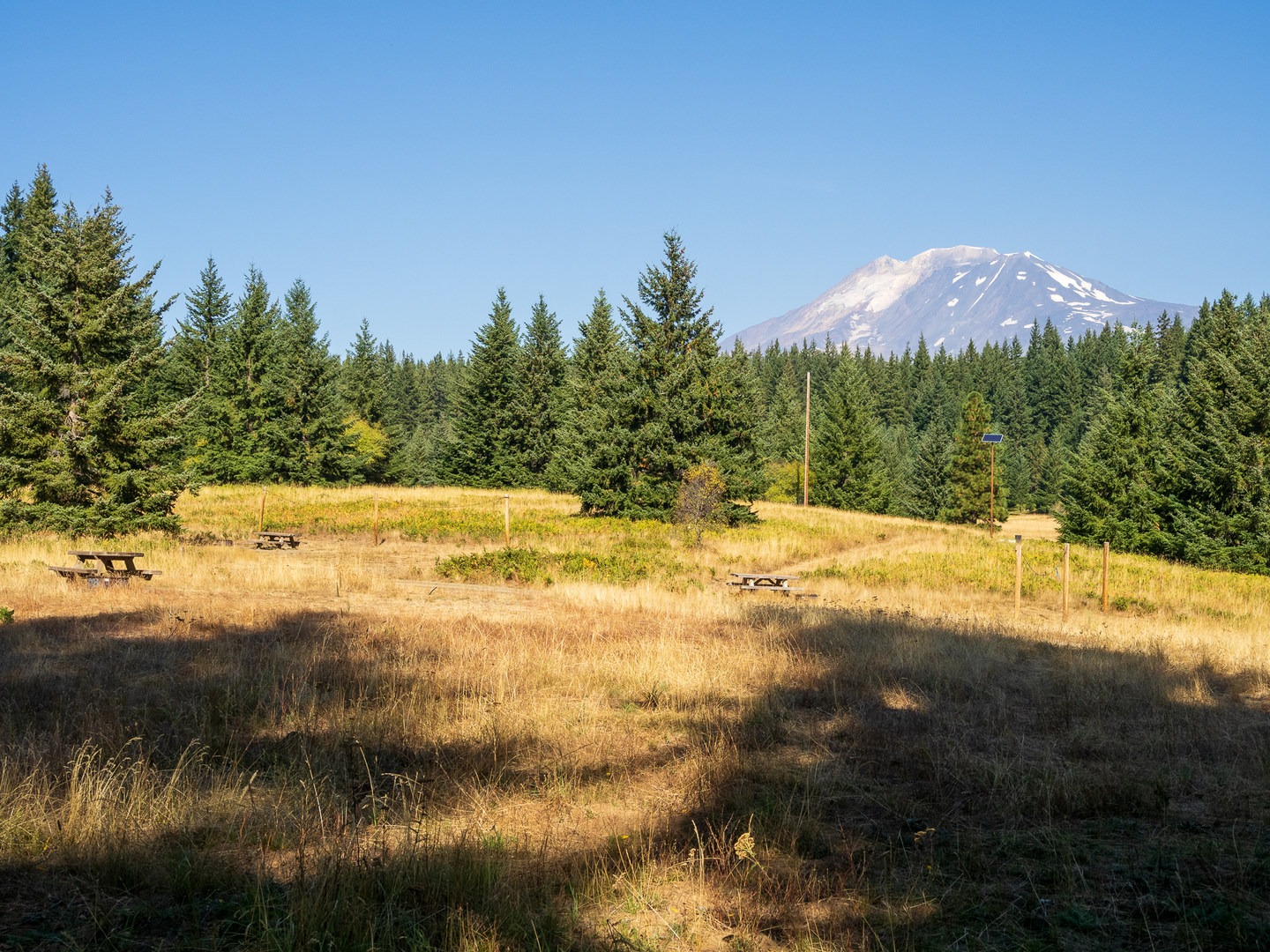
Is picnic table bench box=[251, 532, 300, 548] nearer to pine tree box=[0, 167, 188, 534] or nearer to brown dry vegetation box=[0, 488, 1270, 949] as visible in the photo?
pine tree box=[0, 167, 188, 534]

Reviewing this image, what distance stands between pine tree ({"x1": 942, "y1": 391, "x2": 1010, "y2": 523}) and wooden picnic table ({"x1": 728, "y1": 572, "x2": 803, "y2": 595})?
1626 inches

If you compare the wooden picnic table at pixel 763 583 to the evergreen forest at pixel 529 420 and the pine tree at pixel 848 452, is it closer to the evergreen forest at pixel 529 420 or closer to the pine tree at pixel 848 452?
the evergreen forest at pixel 529 420

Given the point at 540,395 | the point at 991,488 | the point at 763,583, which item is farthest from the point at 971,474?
the point at 763,583

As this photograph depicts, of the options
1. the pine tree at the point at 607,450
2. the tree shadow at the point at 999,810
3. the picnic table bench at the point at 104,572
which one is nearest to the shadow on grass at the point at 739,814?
the tree shadow at the point at 999,810

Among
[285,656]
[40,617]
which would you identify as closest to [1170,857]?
[285,656]

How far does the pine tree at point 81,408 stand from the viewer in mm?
21359

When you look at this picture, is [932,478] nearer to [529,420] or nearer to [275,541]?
[529,420]

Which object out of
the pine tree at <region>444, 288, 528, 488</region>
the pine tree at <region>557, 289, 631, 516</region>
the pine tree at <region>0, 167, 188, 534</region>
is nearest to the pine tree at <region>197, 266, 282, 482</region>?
the pine tree at <region>444, 288, 528, 488</region>

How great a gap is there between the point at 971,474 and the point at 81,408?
51.5 m

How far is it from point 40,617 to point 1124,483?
43.7 meters

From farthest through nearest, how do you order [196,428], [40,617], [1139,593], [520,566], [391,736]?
[196,428], [1139,593], [520,566], [40,617], [391,736]

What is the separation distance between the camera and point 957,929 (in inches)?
156

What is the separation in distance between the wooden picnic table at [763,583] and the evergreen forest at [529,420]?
42.7 feet

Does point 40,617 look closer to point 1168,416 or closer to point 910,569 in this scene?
point 910,569
